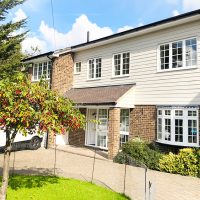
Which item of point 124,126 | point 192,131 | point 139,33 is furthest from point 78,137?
point 192,131

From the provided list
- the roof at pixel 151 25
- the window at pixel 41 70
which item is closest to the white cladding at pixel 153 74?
A: the roof at pixel 151 25

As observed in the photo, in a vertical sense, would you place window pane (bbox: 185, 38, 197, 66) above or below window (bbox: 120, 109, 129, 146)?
above

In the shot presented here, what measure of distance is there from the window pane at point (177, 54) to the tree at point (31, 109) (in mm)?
8533

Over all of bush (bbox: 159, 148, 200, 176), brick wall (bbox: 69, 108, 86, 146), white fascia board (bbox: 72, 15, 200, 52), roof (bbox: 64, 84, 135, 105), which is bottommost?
bush (bbox: 159, 148, 200, 176)

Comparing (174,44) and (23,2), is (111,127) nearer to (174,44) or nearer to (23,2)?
(174,44)

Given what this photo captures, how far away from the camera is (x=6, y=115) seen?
6.65 metres

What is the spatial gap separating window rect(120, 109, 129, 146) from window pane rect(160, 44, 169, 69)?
364cm

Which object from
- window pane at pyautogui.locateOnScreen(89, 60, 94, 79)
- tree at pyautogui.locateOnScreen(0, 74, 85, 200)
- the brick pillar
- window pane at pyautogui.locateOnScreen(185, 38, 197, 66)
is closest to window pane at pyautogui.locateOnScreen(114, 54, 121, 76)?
window pane at pyautogui.locateOnScreen(89, 60, 94, 79)

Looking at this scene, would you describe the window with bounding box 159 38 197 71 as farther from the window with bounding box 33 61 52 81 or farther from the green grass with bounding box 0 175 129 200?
the window with bounding box 33 61 52 81

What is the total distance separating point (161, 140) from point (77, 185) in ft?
21.0

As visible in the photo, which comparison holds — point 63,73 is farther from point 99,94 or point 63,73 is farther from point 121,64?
point 121,64

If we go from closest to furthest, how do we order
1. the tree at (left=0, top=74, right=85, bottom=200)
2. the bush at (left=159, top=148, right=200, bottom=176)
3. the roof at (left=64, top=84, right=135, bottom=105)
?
the tree at (left=0, top=74, right=85, bottom=200)
the bush at (left=159, top=148, right=200, bottom=176)
the roof at (left=64, top=84, right=135, bottom=105)

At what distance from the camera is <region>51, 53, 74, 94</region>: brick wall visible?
20.2m

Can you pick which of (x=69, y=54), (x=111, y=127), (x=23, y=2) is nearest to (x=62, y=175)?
(x=111, y=127)
